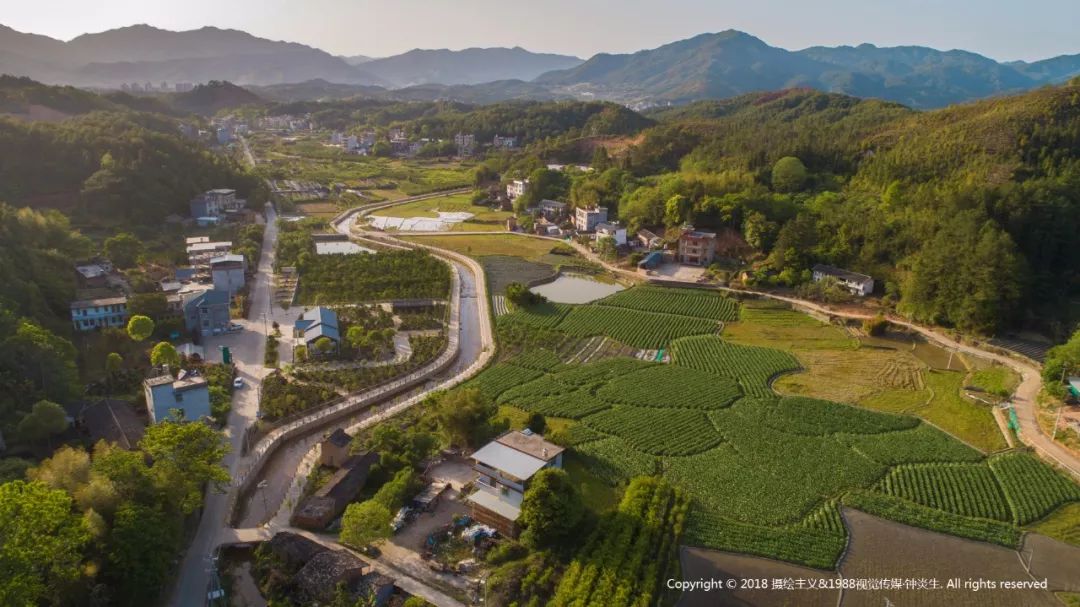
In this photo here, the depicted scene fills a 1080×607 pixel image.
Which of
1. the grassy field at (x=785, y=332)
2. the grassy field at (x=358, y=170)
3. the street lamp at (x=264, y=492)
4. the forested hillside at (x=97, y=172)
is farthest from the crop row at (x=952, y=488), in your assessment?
the grassy field at (x=358, y=170)

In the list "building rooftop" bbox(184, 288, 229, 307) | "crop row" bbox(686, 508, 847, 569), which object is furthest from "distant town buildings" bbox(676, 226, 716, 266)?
"building rooftop" bbox(184, 288, 229, 307)

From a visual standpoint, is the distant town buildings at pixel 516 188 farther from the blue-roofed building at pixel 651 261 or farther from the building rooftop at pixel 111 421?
the building rooftop at pixel 111 421

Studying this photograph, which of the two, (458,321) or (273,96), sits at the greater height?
(273,96)

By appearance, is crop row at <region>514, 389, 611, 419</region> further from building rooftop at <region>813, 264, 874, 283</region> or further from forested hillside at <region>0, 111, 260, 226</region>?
forested hillside at <region>0, 111, 260, 226</region>

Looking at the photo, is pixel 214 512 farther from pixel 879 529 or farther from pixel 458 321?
pixel 879 529

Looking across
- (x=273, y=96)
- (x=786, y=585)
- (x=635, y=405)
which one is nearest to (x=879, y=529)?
(x=786, y=585)

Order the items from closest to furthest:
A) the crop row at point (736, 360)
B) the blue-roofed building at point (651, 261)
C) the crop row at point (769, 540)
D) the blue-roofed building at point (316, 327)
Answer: the crop row at point (769, 540) < the crop row at point (736, 360) < the blue-roofed building at point (316, 327) < the blue-roofed building at point (651, 261)
